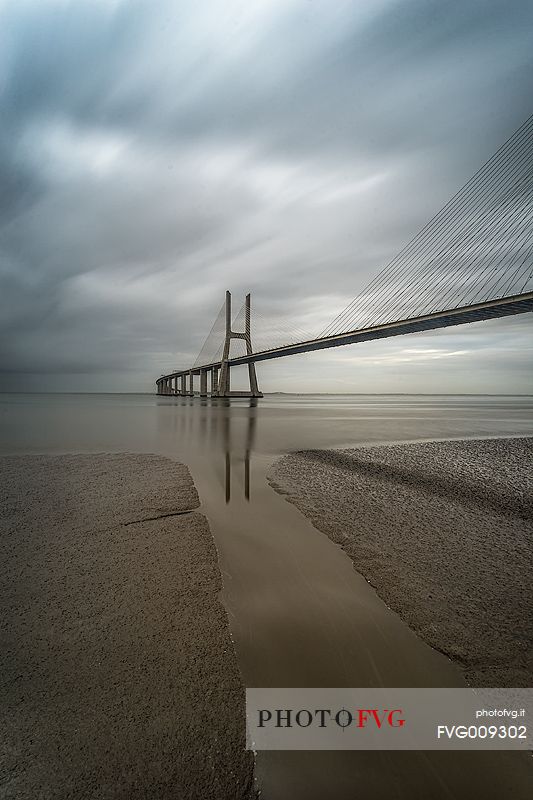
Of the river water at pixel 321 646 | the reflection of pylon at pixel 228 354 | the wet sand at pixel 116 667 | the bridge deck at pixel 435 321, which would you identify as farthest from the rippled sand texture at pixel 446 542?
the reflection of pylon at pixel 228 354

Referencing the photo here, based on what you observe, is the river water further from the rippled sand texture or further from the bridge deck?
the bridge deck

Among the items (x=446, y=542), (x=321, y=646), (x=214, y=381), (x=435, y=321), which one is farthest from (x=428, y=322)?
(x=214, y=381)

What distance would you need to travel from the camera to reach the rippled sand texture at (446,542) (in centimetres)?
277

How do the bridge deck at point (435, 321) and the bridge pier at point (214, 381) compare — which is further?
the bridge pier at point (214, 381)

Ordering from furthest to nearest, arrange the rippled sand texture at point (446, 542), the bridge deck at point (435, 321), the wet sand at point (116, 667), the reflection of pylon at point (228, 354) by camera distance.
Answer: the reflection of pylon at point (228, 354), the bridge deck at point (435, 321), the rippled sand texture at point (446, 542), the wet sand at point (116, 667)

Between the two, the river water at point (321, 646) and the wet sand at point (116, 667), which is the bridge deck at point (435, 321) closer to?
the river water at point (321, 646)

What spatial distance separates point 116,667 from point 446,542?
12.6 ft

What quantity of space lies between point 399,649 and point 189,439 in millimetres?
14469

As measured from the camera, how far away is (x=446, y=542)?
4676 mm

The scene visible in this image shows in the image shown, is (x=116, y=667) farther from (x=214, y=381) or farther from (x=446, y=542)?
(x=214, y=381)

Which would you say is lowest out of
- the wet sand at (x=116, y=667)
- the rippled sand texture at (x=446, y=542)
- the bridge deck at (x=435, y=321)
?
the rippled sand texture at (x=446, y=542)

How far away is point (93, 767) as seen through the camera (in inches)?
69.4

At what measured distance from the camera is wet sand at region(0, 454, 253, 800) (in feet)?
5.74

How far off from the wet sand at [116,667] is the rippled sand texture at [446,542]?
1.55 metres
